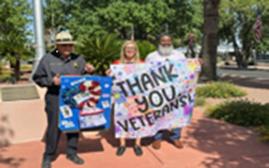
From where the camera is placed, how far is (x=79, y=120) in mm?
3660

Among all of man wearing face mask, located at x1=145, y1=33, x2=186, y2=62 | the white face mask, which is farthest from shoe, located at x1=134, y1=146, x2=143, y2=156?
the white face mask

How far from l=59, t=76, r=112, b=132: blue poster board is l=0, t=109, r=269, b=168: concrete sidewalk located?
0.59 meters

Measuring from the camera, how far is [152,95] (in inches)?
161

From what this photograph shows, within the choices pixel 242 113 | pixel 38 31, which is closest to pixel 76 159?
pixel 242 113

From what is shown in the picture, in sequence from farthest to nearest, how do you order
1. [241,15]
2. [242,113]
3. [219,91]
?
1. [241,15]
2. [219,91]
3. [242,113]

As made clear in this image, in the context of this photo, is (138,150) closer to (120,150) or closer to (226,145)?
(120,150)

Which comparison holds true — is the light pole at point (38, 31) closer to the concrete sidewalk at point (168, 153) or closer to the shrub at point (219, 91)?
the concrete sidewalk at point (168, 153)

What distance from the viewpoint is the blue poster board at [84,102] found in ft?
11.5

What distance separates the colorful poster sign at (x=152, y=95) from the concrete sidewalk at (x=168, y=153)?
0.41 metres

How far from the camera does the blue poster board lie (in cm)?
351

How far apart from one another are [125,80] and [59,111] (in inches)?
41.5

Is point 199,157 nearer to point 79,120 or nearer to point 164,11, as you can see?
point 79,120

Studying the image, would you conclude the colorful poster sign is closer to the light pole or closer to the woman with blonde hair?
the woman with blonde hair

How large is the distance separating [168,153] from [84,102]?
1588 mm
